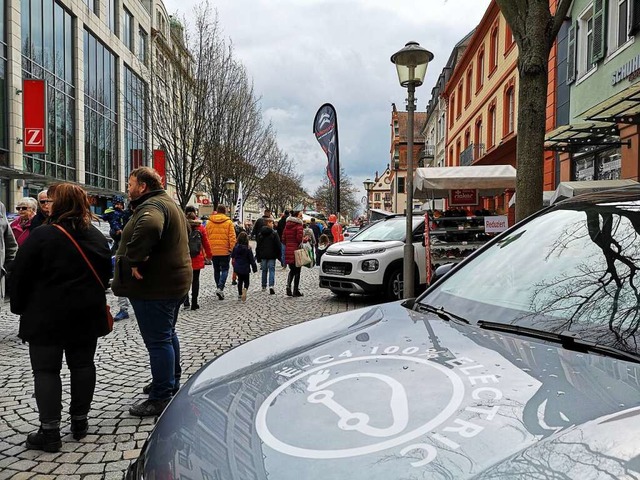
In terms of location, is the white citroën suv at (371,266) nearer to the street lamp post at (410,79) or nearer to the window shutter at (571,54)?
the street lamp post at (410,79)

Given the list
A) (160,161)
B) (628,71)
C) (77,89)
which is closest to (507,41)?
(628,71)

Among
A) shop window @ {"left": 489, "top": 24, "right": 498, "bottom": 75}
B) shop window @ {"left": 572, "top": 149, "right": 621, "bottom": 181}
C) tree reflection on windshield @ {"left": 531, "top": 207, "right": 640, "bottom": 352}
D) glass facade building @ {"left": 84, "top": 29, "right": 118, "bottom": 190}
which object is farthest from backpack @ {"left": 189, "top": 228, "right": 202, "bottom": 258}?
glass facade building @ {"left": 84, "top": 29, "right": 118, "bottom": 190}

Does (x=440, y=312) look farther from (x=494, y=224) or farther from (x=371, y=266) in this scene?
(x=494, y=224)

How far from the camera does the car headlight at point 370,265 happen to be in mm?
8922

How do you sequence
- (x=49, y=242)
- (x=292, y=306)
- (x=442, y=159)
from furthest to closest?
(x=442, y=159)
(x=292, y=306)
(x=49, y=242)

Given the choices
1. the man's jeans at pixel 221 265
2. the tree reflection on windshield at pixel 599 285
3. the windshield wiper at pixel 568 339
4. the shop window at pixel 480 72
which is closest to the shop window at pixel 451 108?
the shop window at pixel 480 72

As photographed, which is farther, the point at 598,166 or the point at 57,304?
the point at 598,166

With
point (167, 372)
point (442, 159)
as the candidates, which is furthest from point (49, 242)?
point (442, 159)

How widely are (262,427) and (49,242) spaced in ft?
8.04

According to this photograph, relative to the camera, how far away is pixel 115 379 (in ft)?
15.2

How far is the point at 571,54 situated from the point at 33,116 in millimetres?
20720

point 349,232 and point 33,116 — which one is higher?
point 33,116

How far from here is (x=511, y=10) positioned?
6.28 m

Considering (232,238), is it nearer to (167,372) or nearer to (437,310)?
(167,372)
